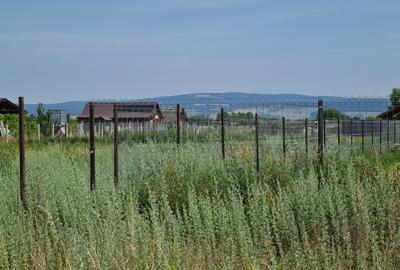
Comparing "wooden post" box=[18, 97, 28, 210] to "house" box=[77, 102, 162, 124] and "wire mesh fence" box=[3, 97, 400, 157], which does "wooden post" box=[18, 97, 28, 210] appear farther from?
"wire mesh fence" box=[3, 97, 400, 157]

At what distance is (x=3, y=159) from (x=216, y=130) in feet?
15.2

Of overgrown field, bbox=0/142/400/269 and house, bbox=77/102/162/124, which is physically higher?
house, bbox=77/102/162/124

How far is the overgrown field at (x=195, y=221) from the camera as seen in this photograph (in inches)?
162

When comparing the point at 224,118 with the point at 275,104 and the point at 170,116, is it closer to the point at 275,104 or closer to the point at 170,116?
the point at 275,104

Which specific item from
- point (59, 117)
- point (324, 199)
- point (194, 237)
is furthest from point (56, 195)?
point (59, 117)

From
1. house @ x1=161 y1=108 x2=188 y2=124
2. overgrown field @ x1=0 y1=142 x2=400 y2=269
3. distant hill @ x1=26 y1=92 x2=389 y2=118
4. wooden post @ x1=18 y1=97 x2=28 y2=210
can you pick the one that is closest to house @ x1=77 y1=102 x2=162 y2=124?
house @ x1=161 y1=108 x2=188 y2=124

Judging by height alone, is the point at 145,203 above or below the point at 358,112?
below

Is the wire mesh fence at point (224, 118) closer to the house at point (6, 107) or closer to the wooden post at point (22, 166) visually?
the wooden post at point (22, 166)

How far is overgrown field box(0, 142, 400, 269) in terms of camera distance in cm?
411

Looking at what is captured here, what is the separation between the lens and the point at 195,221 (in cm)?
512

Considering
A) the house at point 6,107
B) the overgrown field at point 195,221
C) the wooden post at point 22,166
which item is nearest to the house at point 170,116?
the overgrown field at point 195,221

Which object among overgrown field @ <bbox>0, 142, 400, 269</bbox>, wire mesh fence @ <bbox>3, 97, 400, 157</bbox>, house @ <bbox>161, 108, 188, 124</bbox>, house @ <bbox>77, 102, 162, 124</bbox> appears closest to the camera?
overgrown field @ <bbox>0, 142, 400, 269</bbox>

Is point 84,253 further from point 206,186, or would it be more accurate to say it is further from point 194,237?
point 206,186

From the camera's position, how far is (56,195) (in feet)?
22.5
